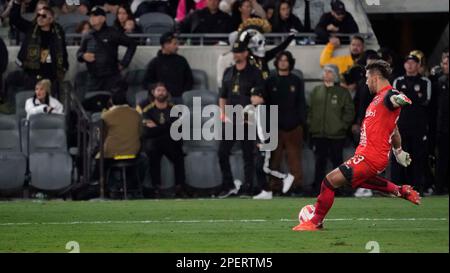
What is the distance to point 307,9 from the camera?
24.2m

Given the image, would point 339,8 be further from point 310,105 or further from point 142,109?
point 142,109

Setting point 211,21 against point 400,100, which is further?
point 211,21

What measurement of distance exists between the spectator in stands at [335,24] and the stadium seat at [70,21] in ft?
13.3

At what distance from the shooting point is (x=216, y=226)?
16.5 metres

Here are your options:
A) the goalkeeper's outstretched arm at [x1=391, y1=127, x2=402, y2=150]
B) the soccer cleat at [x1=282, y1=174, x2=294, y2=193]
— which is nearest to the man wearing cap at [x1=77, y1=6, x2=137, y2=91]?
the soccer cleat at [x1=282, y1=174, x2=294, y2=193]

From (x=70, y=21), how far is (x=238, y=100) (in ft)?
13.4

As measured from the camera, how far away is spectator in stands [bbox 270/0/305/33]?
23797 millimetres

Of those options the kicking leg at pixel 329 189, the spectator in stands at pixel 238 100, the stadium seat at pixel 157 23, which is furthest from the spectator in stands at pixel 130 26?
the kicking leg at pixel 329 189

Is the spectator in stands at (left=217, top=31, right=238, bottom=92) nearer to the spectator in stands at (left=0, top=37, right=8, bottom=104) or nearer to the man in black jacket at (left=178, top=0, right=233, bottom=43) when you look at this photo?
the man in black jacket at (left=178, top=0, right=233, bottom=43)

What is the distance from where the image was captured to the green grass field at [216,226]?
46.5 ft

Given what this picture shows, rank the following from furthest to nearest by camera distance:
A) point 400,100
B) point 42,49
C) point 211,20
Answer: point 211,20, point 42,49, point 400,100

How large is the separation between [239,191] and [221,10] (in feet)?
12.3

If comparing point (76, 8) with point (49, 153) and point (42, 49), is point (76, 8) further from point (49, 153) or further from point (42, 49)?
point (49, 153)

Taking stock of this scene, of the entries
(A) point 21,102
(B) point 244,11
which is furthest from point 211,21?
(A) point 21,102
